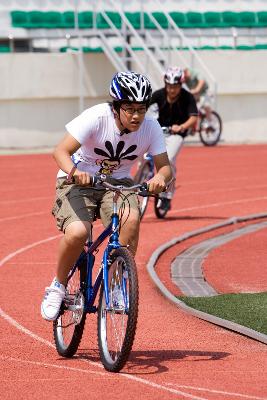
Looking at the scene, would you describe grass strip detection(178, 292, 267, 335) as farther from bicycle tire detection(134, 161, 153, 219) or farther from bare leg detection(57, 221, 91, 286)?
bicycle tire detection(134, 161, 153, 219)

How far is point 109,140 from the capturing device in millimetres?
8836

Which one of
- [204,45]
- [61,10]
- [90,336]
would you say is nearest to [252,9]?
[204,45]

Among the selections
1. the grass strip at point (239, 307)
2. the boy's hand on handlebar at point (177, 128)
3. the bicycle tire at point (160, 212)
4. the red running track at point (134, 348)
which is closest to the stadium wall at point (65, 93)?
the red running track at point (134, 348)

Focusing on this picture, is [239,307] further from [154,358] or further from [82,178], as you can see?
[82,178]

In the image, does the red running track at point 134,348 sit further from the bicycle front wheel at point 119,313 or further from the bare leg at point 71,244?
the bare leg at point 71,244

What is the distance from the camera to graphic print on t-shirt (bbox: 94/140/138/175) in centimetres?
885

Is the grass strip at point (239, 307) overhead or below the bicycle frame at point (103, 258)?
below

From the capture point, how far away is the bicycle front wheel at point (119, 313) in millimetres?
8094

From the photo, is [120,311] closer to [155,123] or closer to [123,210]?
[123,210]

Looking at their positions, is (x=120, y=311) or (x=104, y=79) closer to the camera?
(x=120, y=311)

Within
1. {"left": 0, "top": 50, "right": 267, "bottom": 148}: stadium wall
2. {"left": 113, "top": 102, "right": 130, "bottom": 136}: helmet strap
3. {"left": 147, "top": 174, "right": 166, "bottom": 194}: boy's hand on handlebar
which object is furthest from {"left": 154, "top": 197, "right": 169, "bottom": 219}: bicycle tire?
{"left": 0, "top": 50, "right": 267, "bottom": 148}: stadium wall

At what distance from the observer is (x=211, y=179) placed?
79.8 ft

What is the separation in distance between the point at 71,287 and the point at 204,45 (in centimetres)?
2866

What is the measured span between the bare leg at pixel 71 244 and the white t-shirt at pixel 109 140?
1.42 ft
